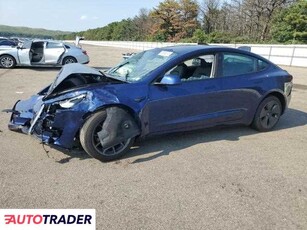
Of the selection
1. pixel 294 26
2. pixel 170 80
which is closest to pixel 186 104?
pixel 170 80

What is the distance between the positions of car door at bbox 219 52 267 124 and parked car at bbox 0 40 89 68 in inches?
438

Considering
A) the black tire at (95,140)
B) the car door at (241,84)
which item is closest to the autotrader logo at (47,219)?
the black tire at (95,140)

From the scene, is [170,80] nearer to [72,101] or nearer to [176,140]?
[176,140]

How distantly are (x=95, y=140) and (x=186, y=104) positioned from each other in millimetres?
1408

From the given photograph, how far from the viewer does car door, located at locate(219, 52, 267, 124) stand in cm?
497

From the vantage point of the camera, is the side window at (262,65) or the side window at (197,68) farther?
the side window at (262,65)

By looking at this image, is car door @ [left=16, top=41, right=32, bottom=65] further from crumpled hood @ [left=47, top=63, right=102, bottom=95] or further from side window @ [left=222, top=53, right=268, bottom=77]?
side window @ [left=222, top=53, right=268, bottom=77]

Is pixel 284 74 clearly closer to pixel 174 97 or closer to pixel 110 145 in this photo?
pixel 174 97

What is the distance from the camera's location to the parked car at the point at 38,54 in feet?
46.4

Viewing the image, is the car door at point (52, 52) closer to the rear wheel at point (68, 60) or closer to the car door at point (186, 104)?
the rear wheel at point (68, 60)

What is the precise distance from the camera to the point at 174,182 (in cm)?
359

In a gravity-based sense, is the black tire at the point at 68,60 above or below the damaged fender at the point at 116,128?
below

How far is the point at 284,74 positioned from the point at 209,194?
3.32 m

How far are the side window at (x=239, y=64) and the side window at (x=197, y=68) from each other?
9.3 inches
